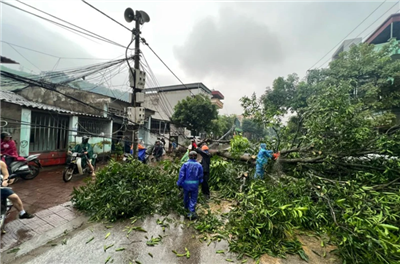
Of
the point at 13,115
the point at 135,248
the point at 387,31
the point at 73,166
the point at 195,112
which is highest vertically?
the point at 387,31

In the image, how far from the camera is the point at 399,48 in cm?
1712

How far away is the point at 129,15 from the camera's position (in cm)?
660

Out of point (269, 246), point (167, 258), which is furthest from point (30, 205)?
point (269, 246)

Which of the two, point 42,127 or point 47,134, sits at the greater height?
point 42,127

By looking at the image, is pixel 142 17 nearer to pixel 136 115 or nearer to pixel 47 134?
pixel 136 115

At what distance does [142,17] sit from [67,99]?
8220 mm

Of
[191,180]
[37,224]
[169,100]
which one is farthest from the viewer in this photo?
[169,100]

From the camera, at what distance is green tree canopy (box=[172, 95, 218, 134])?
18.1m

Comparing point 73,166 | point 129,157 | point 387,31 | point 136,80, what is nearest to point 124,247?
point 129,157

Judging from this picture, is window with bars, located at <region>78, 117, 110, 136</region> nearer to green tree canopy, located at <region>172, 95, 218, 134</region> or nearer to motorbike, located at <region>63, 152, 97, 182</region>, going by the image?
motorbike, located at <region>63, 152, 97, 182</region>

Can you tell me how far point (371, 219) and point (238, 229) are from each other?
219 cm

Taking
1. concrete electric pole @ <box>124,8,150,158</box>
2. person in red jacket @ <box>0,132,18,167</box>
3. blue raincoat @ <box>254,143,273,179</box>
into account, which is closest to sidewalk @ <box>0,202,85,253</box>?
person in red jacket @ <box>0,132,18,167</box>

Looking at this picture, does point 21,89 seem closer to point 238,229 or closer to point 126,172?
point 126,172

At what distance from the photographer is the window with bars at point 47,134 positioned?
7.76m
